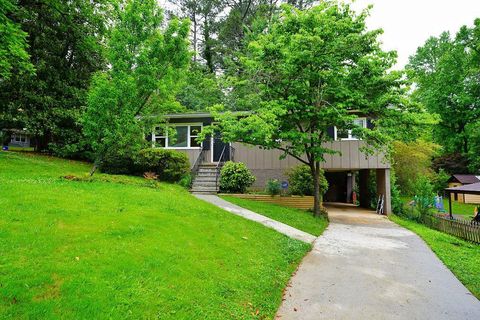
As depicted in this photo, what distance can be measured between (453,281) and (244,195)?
345 inches

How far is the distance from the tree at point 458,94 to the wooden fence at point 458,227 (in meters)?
20.8

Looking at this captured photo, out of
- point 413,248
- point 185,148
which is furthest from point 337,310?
point 185,148

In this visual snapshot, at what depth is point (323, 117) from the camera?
11172mm

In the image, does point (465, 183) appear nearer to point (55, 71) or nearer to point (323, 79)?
point (323, 79)

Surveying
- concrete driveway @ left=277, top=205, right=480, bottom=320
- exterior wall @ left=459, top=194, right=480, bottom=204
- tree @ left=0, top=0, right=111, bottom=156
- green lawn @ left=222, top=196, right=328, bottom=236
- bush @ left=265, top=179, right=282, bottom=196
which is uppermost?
tree @ left=0, top=0, right=111, bottom=156

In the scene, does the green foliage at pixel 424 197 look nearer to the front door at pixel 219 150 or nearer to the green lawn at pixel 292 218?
the green lawn at pixel 292 218

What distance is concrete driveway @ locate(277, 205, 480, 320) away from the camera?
4094 mm

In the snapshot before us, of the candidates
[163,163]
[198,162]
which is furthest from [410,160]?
[163,163]

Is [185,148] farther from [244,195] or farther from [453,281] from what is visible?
[453,281]

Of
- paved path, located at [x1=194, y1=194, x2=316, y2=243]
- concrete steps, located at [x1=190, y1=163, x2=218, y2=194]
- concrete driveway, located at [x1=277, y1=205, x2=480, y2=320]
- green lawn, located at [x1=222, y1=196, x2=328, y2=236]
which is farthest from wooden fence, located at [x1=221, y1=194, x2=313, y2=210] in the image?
concrete driveway, located at [x1=277, y1=205, x2=480, y2=320]

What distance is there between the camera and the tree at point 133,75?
10172 millimetres

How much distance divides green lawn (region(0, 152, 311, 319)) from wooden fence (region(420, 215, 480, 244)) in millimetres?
7795

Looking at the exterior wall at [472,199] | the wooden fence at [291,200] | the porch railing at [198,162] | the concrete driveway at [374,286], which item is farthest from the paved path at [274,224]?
the exterior wall at [472,199]

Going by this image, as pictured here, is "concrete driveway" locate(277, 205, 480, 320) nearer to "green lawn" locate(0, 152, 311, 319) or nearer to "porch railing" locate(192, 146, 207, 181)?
"green lawn" locate(0, 152, 311, 319)
